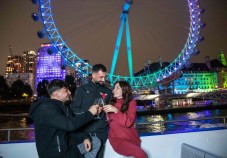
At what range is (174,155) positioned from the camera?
13.1ft

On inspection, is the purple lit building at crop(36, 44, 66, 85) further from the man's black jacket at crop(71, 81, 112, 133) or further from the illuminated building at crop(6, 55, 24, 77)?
the man's black jacket at crop(71, 81, 112, 133)

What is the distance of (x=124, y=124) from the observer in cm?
295

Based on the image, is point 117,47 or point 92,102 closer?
point 92,102

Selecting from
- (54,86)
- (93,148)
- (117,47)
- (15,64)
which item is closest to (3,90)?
(117,47)

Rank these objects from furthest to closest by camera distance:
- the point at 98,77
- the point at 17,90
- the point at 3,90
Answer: the point at 17,90 → the point at 3,90 → the point at 98,77

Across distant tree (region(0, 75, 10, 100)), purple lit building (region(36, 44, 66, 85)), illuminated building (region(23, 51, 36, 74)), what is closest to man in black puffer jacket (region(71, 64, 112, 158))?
distant tree (region(0, 75, 10, 100))

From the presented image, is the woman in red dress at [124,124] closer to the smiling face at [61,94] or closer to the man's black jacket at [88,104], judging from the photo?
the man's black jacket at [88,104]

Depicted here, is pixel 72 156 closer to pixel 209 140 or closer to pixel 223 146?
pixel 209 140

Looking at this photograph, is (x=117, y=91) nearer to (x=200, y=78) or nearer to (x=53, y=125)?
(x=53, y=125)

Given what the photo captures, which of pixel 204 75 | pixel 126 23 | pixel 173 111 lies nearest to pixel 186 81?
pixel 204 75

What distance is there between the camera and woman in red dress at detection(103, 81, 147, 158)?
2961 mm

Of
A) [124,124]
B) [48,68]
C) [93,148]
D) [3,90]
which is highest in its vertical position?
[48,68]

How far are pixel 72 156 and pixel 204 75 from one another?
91.9m

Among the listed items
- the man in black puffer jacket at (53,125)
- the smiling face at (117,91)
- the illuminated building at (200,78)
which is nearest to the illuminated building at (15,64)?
the illuminated building at (200,78)
